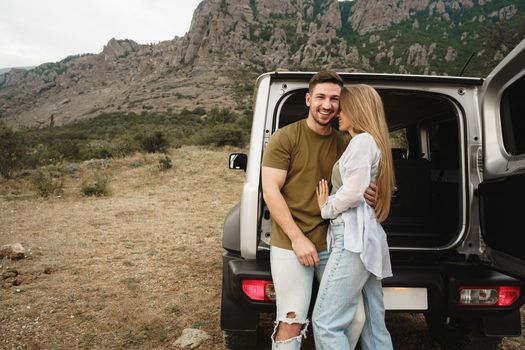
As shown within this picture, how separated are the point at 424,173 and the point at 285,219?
1882 mm

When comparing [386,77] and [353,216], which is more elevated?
[386,77]

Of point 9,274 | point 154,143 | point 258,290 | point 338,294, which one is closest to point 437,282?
point 338,294

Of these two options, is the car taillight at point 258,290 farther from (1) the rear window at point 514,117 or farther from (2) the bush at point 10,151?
(2) the bush at point 10,151

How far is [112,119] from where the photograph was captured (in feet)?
148

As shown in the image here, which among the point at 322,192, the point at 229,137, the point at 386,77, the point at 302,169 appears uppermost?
the point at 229,137

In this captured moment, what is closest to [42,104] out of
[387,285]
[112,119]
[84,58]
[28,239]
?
[84,58]

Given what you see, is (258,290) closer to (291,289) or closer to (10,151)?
(291,289)

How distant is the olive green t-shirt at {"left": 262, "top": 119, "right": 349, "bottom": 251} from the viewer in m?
1.85

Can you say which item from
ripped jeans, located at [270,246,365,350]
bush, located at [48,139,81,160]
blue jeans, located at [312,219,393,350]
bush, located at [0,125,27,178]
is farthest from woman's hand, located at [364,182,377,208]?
bush, located at [48,139,81,160]

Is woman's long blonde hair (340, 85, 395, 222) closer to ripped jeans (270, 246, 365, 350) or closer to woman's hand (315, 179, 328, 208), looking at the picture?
woman's hand (315, 179, 328, 208)

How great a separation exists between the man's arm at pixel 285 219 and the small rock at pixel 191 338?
5.21 feet

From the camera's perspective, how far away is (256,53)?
227 ft

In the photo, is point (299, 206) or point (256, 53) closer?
point (299, 206)

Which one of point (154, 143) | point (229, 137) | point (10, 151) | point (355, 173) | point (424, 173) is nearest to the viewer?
point (355, 173)
